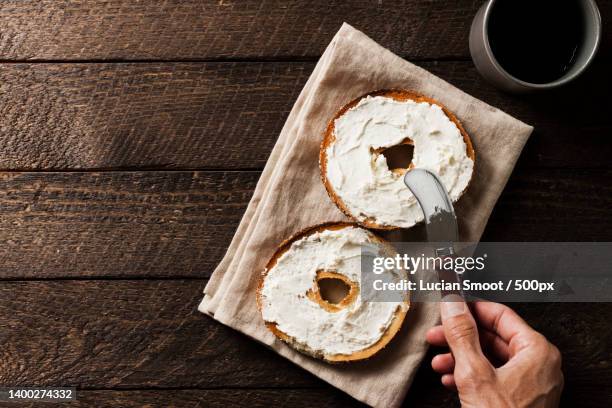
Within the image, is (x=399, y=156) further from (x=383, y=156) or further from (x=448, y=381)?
(x=448, y=381)

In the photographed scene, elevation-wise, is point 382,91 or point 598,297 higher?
point 382,91

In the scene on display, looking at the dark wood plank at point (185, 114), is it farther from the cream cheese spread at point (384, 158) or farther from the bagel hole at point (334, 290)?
the bagel hole at point (334, 290)

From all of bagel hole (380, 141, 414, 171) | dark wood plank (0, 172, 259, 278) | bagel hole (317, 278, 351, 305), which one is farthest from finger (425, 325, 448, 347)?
dark wood plank (0, 172, 259, 278)

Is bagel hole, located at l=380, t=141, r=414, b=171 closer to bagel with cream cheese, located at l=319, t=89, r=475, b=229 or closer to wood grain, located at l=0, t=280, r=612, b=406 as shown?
bagel with cream cheese, located at l=319, t=89, r=475, b=229

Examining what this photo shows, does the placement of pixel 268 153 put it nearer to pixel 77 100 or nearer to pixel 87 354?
pixel 77 100

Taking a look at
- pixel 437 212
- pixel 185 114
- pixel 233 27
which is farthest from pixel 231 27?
pixel 437 212

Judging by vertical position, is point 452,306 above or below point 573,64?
below

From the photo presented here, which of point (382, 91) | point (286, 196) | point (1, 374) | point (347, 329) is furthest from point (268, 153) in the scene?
point (1, 374)
